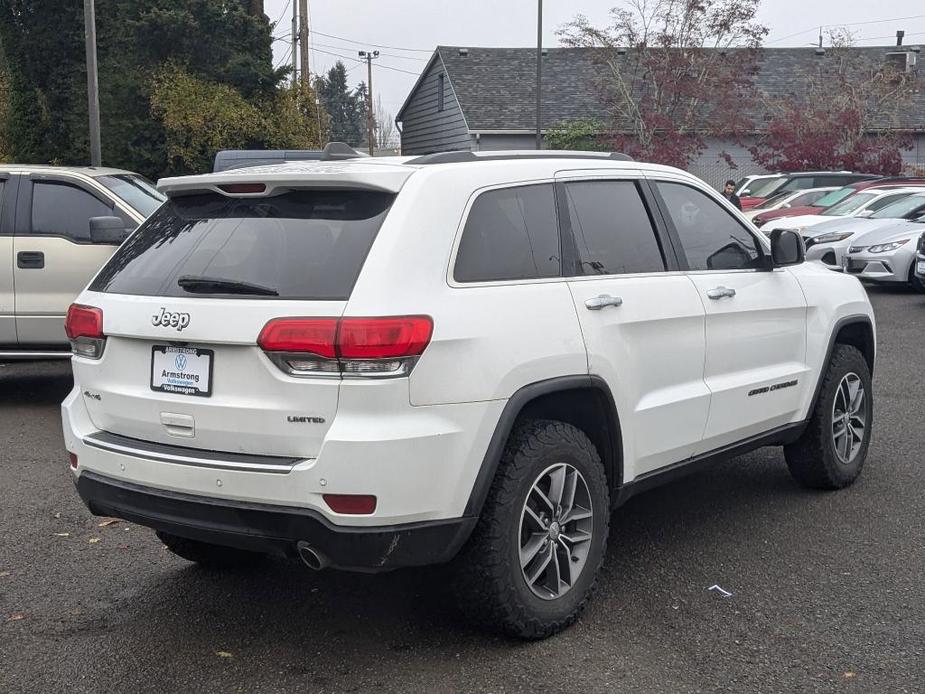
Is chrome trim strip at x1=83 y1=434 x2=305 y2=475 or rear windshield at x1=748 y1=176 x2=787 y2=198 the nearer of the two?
chrome trim strip at x1=83 y1=434 x2=305 y2=475

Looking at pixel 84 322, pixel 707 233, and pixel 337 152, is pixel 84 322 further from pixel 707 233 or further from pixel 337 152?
pixel 707 233

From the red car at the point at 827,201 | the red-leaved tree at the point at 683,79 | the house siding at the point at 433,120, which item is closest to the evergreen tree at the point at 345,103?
the house siding at the point at 433,120

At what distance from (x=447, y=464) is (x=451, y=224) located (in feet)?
2.83

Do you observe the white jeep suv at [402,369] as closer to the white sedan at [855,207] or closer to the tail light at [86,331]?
the tail light at [86,331]

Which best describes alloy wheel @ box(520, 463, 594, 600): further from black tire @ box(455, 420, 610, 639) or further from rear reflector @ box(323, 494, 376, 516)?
rear reflector @ box(323, 494, 376, 516)

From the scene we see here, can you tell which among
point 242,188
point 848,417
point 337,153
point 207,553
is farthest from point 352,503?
point 848,417

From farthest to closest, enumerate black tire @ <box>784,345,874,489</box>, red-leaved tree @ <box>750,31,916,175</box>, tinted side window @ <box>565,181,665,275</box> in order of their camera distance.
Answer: red-leaved tree @ <box>750,31,916,175</box> → black tire @ <box>784,345,874,489</box> → tinted side window @ <box>565,181,665,275</box>

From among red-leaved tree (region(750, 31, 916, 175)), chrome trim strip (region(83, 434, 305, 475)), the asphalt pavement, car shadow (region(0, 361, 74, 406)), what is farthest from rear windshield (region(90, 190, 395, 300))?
red-leaved tree (region(750, 31, 916, 175))

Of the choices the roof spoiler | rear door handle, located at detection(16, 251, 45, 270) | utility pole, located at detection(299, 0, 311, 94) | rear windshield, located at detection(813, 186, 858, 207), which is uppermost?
utility pole, located at detection(299, 0, 311, 94)

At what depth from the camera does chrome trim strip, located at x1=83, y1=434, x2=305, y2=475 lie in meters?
3.84

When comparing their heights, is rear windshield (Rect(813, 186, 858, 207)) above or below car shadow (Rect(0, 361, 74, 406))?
above

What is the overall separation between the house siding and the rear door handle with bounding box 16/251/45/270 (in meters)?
31.2

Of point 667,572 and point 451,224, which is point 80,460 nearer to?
point 451,224

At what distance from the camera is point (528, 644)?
433 centimetres
